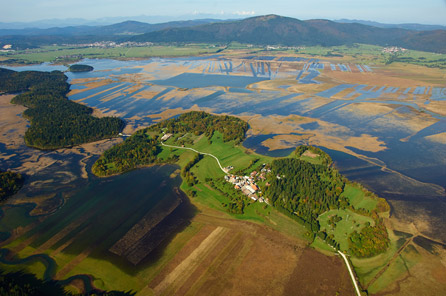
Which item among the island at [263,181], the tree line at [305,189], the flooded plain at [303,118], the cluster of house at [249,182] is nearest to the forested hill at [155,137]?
the island at [263,181]

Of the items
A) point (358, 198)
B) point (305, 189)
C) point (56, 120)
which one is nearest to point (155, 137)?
point (56, 120)

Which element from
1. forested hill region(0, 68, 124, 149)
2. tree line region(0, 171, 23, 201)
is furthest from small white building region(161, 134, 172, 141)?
tree line region(0, 171, 23, 201)

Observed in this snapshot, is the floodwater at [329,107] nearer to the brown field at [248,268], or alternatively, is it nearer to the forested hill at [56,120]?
the forested hill at [56,120]

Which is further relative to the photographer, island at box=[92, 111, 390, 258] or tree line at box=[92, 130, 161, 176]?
tree line at box=[92, 130, 161, 176]

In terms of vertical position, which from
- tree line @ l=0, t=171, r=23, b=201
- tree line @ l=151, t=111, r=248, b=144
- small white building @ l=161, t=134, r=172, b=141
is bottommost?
tree line @ l=0, t=171, r=23, b=201

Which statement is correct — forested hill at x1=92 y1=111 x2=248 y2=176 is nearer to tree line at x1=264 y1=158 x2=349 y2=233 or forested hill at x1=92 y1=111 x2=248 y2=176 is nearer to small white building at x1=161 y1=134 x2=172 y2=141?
small white building at x1=161 y1=134 x2=172 y2=141

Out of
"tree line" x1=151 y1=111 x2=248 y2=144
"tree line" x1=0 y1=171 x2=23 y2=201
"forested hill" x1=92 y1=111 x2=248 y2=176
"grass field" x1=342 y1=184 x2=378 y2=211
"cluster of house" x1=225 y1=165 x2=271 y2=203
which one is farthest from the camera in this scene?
"tree line" x1=151 y1=111 x2=248 y2=144

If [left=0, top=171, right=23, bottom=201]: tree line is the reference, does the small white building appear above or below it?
above

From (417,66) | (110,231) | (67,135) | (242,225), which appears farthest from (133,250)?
(417,66)
